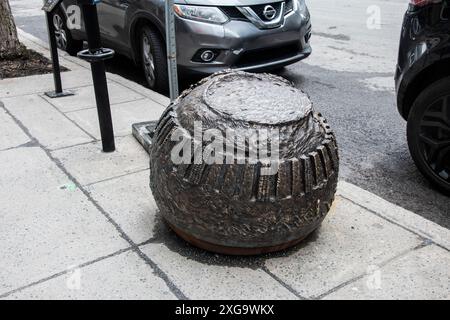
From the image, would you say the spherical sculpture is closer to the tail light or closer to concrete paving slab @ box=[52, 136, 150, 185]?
concrete paving slab @ box=[52, 136, 150, 185]

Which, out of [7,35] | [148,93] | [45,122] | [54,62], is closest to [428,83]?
[148,93]

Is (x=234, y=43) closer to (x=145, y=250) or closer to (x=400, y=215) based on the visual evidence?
(x=400, y=215)

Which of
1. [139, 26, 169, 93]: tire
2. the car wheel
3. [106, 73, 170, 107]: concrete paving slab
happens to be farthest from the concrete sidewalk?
[139, 26, 169, 93]: tire

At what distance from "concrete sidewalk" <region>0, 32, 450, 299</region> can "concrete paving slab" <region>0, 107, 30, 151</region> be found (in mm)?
278

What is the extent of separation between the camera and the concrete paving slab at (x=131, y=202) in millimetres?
3182

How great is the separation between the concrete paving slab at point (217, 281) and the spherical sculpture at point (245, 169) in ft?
0.42

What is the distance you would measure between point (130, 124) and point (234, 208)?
9.04ft

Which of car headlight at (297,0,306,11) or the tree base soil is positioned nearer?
car headlight at (297,0,306,11)

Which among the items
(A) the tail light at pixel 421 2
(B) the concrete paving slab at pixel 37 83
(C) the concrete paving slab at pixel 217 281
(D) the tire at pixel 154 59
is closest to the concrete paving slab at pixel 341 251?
(C) the concrete paving slab at pixel 217 281

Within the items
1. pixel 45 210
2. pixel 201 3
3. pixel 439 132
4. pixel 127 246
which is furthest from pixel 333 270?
pixel 201 3

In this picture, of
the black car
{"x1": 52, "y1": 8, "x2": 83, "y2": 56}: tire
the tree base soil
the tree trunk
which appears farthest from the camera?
{"x1": 52, "y1": 8, "x2": 83, "y2": 56}: tire

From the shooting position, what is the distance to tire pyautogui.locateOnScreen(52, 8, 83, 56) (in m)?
8.56

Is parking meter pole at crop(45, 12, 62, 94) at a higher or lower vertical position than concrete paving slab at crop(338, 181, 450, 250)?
higher

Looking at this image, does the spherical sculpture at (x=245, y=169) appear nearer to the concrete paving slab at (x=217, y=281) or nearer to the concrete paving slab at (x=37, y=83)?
the concrete paving slab at (x=217, y=281)
